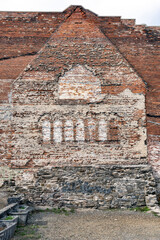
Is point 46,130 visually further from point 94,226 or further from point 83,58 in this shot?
point 94,226

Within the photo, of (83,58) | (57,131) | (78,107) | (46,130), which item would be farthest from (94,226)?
→ (83,58)

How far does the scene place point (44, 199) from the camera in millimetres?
8016

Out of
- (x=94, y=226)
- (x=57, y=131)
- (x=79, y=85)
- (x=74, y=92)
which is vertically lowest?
(x=94, y=226)

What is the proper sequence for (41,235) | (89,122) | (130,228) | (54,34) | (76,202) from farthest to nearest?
(54,34)
(89,122)
(76,202)
(130,228)
(41,235)

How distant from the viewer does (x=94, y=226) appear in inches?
248

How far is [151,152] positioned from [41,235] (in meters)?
4.92

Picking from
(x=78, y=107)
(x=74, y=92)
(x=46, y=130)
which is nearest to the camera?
(x=46, y=130)

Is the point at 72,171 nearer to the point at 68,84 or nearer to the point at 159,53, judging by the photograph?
the point at 68,84

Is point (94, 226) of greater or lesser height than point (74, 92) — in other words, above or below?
below

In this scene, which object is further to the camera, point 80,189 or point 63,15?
point 63,15

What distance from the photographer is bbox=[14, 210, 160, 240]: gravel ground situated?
5.57 metres

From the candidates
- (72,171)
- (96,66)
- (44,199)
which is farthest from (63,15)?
(44,199)

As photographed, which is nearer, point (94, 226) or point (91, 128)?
point (94, 226)

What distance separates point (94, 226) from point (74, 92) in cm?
417
